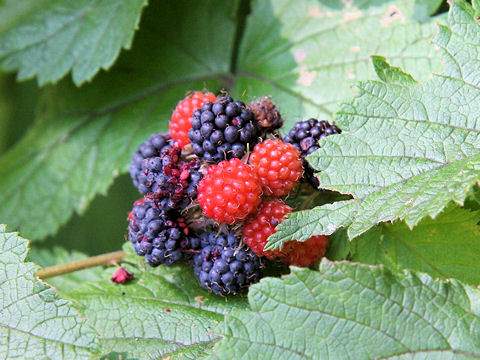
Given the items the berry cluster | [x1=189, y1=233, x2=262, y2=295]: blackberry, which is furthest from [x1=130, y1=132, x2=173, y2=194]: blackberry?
[x1=189, y1=233, x2=262, y2=295]: blackberry

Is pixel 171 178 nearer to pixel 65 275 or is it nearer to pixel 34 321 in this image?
pixel 34 321

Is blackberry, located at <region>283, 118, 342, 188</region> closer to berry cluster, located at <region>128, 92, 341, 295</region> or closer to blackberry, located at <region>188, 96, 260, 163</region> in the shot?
berry cluster, located at <region>128, 92, 341, 295</region>

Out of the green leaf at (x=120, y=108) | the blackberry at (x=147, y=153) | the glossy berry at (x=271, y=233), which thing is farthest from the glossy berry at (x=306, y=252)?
the green leaf at (x=120, y=108)

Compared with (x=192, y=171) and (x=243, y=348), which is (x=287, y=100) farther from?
(x=243, y=348)

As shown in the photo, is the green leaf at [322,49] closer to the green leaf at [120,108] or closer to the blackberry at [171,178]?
the green leaf at [120,108]

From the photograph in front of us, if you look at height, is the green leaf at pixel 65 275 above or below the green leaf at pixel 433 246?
below
